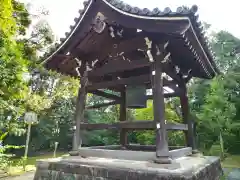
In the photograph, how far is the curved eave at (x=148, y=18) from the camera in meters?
3.31

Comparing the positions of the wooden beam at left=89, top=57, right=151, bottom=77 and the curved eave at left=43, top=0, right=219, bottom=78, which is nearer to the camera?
the curved eave at left=43, top=0, right=219, bottom=78

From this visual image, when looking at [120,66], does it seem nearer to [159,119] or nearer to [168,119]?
[159,119]

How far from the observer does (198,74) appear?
588cm

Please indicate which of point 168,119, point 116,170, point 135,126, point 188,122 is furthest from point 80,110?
point 168,119

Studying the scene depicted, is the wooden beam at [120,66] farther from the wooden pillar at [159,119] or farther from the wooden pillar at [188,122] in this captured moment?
the wooden pillar at [188,122]

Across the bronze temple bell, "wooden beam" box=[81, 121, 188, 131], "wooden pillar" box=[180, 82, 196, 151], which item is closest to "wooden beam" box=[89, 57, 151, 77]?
the bronze temple bell

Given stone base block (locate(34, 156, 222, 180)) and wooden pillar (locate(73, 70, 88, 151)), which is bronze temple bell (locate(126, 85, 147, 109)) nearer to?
wooden pillar (locate(73, 70, 88, 151))

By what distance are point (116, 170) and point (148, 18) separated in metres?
2.86

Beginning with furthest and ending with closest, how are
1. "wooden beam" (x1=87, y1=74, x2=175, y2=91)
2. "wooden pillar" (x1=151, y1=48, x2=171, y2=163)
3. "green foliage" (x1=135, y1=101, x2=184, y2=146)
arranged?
"green foliage" (x1=135, y1=101, x2=184, y2=146), "wooden beam" (x1=87, y1=74, x2=175, y2=91), "wooden pillar" (x1=151, y1=48, x2=171, y2=163)

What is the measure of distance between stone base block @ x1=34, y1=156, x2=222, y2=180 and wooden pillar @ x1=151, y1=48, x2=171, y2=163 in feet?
0.62

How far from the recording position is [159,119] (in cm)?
363

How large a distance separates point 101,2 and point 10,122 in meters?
6.92

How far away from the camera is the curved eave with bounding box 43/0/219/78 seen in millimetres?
3309

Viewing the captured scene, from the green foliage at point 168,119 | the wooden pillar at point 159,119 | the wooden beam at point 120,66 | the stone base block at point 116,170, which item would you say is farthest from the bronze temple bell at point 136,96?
the green foliage at point 168,119
